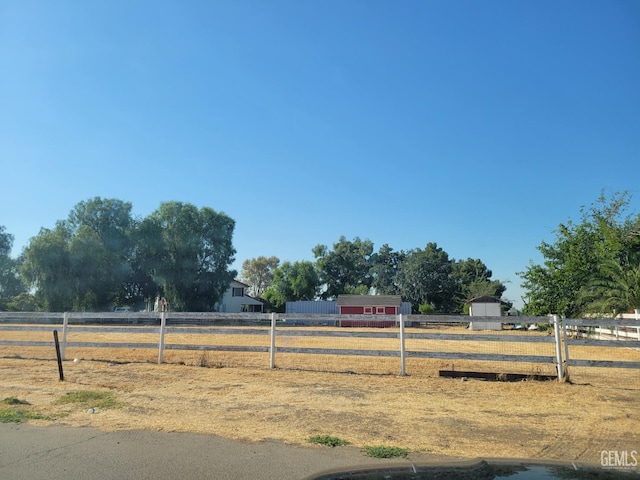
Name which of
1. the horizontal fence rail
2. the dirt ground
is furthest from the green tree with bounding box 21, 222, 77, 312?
the horizontal fence rail

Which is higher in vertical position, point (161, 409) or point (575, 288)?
point (575, 288)

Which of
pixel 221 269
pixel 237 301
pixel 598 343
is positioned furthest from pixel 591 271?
pixel 237 301

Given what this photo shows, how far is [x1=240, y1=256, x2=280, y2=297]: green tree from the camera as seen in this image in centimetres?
10688

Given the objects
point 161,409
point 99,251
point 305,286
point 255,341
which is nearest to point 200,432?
point 161,409

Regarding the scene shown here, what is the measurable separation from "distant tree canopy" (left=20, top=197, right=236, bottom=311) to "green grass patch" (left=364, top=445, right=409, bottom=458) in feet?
179

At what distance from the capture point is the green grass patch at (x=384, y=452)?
210 inches

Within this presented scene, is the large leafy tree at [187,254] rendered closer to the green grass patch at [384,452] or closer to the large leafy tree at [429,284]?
the large leafy tree at [429,284]

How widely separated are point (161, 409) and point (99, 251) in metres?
52.4

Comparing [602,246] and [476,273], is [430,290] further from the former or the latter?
[602,246]

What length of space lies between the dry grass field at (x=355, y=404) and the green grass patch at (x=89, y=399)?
0.13m

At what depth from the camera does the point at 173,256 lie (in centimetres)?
5834

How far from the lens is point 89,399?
28.4 ft

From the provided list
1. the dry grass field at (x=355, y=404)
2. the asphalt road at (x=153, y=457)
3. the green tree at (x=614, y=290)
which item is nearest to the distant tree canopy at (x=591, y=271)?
the green tree at (x=614, y=290)

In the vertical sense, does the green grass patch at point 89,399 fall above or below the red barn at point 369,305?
below
